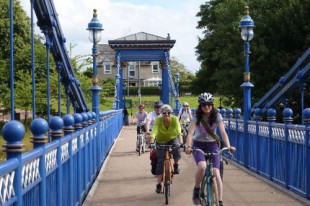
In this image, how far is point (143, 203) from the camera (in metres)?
9.53

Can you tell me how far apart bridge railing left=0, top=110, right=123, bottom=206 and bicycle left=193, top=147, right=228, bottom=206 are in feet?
5.43

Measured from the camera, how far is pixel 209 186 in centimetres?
745

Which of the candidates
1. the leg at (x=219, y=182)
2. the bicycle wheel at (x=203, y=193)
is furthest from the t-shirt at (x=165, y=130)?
the leg at (x=219, y=182)

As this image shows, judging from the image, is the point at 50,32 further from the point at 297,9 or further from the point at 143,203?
the point at 297,9

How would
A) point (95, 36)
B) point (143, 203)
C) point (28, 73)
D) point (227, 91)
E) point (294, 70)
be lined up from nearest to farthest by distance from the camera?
point (143, 203) < point (294, 70) < point (95, 36) < point (227, 91) < point (28, 73)

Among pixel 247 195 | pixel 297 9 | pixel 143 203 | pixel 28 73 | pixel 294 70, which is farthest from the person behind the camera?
pixel 28 73

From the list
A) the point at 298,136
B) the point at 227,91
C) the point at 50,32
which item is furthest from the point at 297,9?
the point at 298,136

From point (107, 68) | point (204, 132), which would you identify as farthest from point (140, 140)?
point (107, 68)

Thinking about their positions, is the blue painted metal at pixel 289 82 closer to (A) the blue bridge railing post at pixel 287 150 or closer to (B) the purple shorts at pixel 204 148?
(A) the blue bridge railing post at pixel 287 150

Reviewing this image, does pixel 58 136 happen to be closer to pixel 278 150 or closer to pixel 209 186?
pixel 209 186

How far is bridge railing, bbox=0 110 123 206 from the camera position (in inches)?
160

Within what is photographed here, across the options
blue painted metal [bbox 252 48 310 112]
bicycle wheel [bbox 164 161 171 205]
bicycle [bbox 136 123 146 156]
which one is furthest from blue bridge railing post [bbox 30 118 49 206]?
bicycle [bbox 136 123 146 156]

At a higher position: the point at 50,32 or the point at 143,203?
the point at 50,32

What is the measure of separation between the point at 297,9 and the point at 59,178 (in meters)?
28.2
